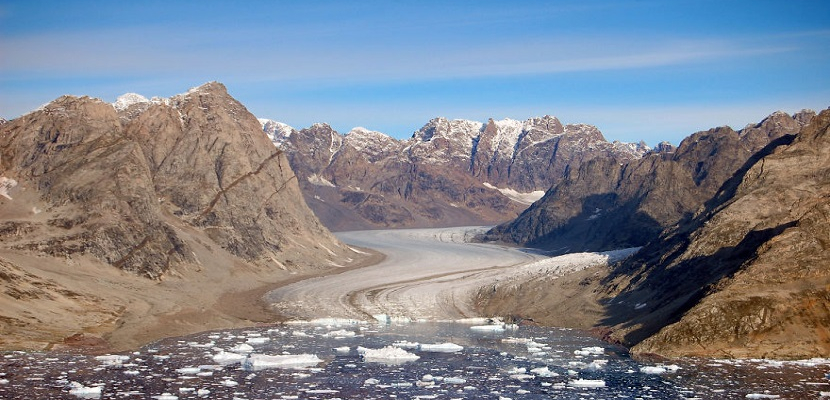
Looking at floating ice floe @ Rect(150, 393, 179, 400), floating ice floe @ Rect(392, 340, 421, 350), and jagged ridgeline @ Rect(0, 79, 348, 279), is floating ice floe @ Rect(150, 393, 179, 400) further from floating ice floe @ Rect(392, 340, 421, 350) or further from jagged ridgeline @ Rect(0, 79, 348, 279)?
jagged ridgeline @ Rect(0, 79, 348, 279)

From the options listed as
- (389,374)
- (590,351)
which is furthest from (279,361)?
(590,351)

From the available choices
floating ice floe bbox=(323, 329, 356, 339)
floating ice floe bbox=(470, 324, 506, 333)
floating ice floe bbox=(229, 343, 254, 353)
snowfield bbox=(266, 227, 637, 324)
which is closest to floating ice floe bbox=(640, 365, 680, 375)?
floating ice floe bbox=(470, 324, 506, 333)

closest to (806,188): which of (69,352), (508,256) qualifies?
(69,352)

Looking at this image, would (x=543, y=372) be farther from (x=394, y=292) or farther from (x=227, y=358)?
(x=394, y=292)

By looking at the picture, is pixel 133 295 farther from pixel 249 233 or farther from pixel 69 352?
pixel 249 233

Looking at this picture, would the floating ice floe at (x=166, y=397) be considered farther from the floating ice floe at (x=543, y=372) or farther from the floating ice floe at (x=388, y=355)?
the floating ice floe at (x=543, y=372)

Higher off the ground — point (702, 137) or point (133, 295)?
point (702, 137)
